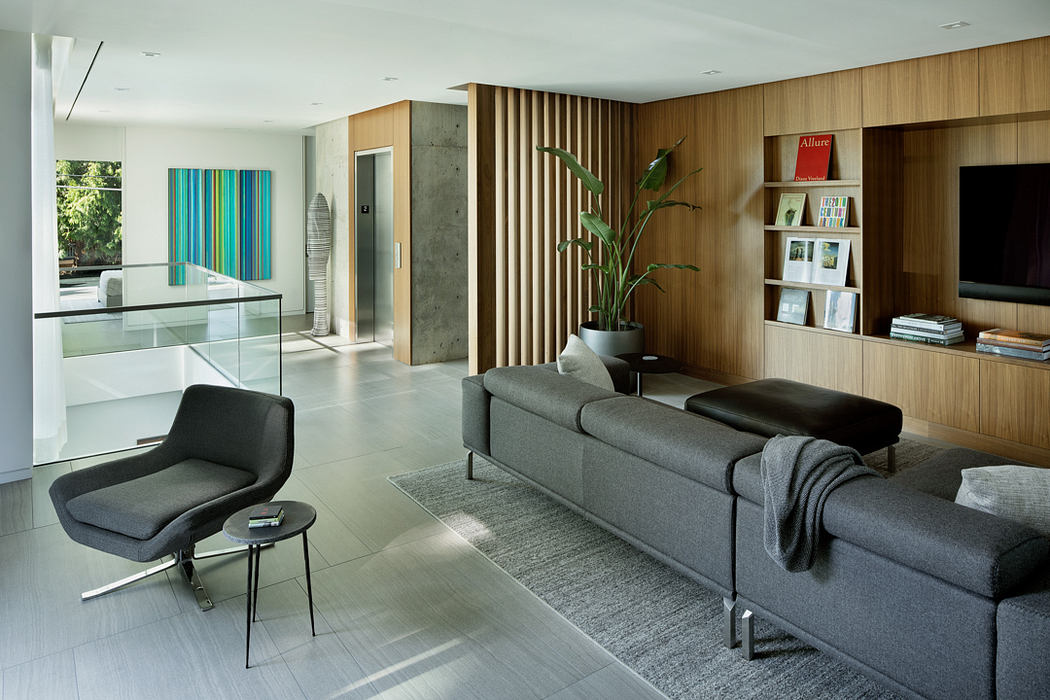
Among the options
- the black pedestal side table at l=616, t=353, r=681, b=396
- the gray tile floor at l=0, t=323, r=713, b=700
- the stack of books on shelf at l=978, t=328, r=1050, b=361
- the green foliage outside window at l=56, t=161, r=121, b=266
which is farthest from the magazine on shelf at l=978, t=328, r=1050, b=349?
the green foliage outside window at l=56, t=161, r=121, b=266

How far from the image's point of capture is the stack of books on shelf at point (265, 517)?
247cm

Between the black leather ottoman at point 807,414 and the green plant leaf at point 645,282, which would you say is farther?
the green plant leaf at point 645,282

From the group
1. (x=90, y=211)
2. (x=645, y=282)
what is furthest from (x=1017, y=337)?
(x=90, y=211)

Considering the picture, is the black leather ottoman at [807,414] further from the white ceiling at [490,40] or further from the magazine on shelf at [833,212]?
the white ceiling at [490,40]

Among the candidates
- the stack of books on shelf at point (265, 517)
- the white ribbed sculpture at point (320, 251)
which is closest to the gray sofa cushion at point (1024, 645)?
the stack of books on shelf at point (265, 517)

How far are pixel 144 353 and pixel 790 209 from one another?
4683mm

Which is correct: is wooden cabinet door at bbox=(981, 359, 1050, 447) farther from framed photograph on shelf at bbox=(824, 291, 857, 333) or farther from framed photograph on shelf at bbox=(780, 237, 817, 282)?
framed photograph on shelf at bbox=(780, 237, 817, 282)

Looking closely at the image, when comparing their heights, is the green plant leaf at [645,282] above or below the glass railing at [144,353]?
above

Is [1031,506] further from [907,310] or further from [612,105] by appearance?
[612,105]

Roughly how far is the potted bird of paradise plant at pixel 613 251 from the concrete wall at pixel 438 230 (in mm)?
1344

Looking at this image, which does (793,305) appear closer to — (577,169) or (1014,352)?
(1014,352)

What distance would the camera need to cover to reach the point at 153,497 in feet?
9.34

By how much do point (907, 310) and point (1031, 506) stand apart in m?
3.72

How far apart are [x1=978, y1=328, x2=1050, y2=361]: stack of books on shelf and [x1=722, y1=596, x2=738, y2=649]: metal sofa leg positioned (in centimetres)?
305
